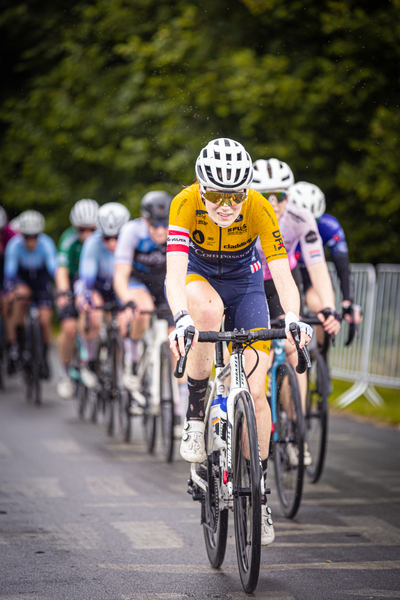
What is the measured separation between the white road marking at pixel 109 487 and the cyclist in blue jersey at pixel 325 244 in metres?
2.12

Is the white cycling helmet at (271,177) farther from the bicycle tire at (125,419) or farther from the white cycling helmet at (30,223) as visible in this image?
the white cycling helmet at (30,223)

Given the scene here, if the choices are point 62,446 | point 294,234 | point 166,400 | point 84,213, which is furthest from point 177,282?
point 84,213

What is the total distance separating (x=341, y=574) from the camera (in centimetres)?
454

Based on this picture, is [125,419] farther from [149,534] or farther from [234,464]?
[234,464]

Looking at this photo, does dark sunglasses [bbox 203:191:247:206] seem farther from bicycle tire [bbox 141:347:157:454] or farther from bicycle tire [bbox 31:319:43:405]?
bicycle tire [bbox 31:319:43:405]

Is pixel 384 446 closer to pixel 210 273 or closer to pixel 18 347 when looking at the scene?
pixel 210 273

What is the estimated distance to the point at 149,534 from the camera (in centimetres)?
532

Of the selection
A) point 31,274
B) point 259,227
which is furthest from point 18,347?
point 259,227

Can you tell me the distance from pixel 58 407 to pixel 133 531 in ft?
19.4

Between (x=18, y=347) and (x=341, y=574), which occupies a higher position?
(x=341, y=574)

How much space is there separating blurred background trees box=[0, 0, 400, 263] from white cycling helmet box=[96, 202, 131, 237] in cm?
628

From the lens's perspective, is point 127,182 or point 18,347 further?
point 127,182

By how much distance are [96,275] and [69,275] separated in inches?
39.7

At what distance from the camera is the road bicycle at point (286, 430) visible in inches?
228
